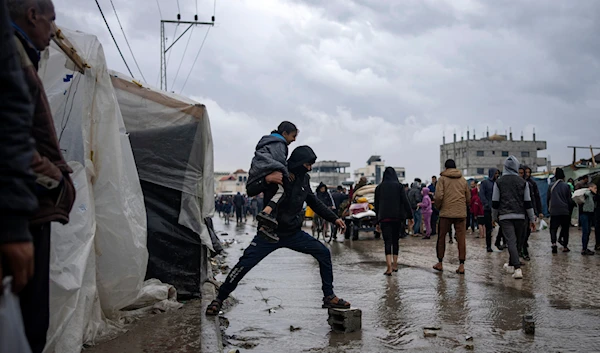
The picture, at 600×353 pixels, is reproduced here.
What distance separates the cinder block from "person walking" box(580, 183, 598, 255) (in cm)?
884

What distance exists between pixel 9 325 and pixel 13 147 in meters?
0.59

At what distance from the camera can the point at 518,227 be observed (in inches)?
388

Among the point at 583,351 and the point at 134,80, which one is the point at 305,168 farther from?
the point at 583,351

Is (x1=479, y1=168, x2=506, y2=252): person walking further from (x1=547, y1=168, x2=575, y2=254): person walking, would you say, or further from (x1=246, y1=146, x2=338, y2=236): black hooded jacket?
(x1=246, y1=146, x2=338, y2=236): black hooded jacket

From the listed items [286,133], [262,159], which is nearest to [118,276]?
[262,159]

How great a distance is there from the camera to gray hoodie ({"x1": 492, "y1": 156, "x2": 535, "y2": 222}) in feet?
31.9

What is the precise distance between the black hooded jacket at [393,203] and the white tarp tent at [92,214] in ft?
17.0

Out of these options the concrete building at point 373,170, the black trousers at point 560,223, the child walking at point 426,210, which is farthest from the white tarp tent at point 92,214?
the concrete building at point 373,170

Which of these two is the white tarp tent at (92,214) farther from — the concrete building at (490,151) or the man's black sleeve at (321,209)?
the concrete building at (490,151)

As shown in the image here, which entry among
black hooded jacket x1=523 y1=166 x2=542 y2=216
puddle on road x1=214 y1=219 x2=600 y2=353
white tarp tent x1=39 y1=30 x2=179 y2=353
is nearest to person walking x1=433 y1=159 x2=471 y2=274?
puddle on road x1=214 y1=219 x2=600 y2=353

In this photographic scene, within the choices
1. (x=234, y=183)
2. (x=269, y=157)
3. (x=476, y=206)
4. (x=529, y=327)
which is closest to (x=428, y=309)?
(x=529, y=327)

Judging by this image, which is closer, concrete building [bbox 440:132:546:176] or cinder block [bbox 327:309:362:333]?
cinder block [bbox 327:309:362:333]

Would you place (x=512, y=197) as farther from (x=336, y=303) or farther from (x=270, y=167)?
(x=270, y=167)

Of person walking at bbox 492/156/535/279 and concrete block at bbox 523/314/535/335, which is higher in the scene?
person walking at bbox 492/156/535/279
